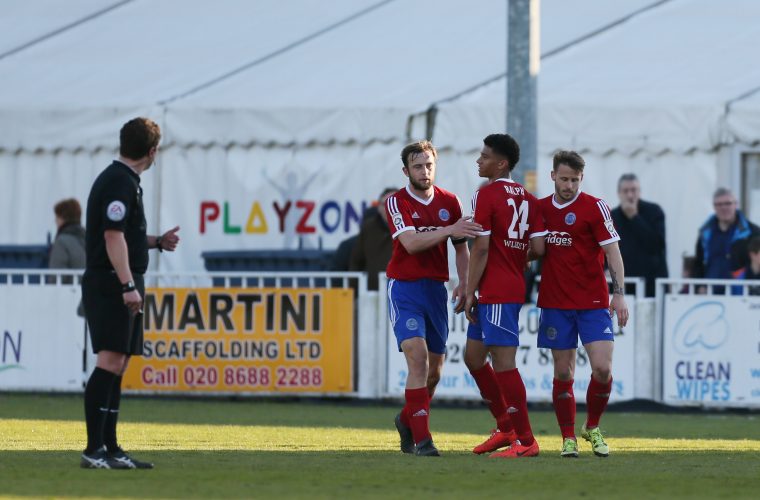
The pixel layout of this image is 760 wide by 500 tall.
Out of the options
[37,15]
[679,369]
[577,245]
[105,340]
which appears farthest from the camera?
[37,15]

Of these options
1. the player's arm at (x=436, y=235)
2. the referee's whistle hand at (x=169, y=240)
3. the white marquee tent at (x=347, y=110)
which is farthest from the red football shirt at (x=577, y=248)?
the white marquee tent at (x=347, y=110)

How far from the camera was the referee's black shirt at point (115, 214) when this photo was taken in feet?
29.0

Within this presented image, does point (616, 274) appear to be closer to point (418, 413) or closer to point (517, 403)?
point (517, 403)

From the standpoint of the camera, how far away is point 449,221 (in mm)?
10234

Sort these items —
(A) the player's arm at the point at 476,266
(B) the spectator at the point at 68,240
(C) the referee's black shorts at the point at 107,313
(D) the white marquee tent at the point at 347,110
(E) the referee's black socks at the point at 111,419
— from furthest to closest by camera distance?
(D) the white marquee tent at the point at 347,110, (B) the spectator at the point at 68,240, (A) the player's arm at the point at 476,266, (E) the referee's black socks at the point at 111,419, (C) the referee's black shorts at the point at 107,313

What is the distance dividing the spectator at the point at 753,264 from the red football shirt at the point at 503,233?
5.77m

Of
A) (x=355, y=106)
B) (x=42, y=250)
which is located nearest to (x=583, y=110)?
(x=355, y=106)

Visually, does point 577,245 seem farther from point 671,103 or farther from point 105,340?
point 671,103

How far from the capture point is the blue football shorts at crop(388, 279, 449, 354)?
10141 mm

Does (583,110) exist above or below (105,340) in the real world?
above

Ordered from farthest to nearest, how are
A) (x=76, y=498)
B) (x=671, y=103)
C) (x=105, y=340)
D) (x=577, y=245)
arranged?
1. (x=671, y=103)
2. (x=577, y=245)
3. (x=105, y=340)
4. (x=76, y=498)

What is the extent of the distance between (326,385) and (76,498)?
829 centimetres

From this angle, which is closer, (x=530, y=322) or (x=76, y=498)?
(x=76, y=498)

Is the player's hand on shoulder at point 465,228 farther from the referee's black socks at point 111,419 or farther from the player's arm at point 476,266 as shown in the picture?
the referee's black socks at point 111,419
